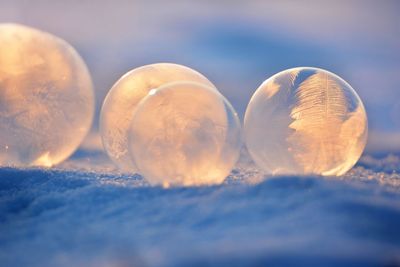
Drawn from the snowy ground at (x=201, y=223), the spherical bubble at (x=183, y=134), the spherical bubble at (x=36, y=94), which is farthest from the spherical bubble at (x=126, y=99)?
the spherical bubble at (x=183, y=134)

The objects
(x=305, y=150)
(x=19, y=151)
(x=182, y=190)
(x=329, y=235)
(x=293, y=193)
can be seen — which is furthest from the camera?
(x=19, y=151)

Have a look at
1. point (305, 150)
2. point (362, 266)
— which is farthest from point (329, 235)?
point (305, 150)

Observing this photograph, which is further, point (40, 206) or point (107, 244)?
point (40, 206)

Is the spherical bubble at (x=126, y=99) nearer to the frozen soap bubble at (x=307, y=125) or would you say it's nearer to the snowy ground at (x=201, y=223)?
the snowy ground at (x=201, y=223)

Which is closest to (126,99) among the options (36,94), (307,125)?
(36,94)

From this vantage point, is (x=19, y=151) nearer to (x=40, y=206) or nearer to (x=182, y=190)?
(x=40, y=206)

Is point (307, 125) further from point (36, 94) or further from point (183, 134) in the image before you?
point (36, 94)

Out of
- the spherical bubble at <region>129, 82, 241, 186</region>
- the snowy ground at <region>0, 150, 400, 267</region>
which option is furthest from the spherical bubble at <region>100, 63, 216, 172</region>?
the spherical bubble at <region>129, 82, 241, 186</region>

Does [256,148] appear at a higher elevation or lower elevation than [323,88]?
lower
